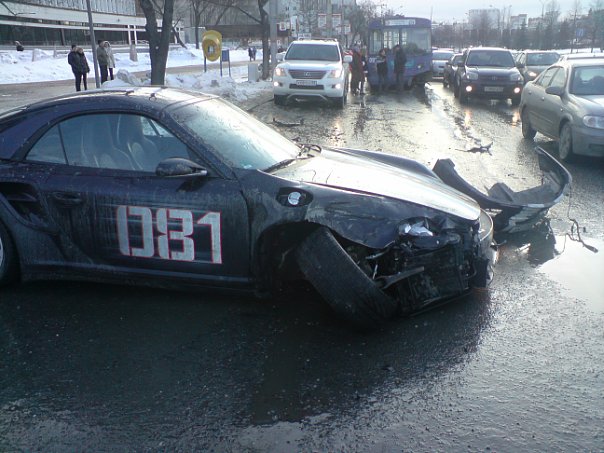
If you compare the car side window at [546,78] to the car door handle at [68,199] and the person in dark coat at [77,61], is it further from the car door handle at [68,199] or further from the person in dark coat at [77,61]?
the person in dark coat at [77,61]

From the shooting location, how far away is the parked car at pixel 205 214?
136 inches

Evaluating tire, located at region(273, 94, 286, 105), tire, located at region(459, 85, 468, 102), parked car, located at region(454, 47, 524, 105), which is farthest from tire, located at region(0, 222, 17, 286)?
tire, located at region(459, 85, 468, 102)

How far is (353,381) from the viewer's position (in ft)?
10.0

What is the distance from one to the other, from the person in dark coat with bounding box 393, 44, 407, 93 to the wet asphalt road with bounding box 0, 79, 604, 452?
57.6 feet

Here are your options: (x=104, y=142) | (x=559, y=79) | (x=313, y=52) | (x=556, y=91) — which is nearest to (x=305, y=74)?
(x=313, y=52)

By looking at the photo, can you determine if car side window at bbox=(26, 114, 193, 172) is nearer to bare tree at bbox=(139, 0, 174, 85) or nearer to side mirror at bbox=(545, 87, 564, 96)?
side mirror at bbox=(545, 87, 564, 96)

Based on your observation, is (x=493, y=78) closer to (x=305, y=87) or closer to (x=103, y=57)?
(x=305, y=87)

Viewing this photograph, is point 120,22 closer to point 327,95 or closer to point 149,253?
point 327,95

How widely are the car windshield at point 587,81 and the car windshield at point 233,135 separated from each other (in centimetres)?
678

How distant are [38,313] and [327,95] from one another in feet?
43.5

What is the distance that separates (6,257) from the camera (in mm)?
4004

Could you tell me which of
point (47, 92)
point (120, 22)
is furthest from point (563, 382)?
point (120, 22)

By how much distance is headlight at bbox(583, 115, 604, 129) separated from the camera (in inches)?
322

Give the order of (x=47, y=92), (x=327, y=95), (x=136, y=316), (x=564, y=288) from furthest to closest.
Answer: (x=47, y=92)
(x=327, y=95)
(x=564, y=288)
(x=136, y=316)
